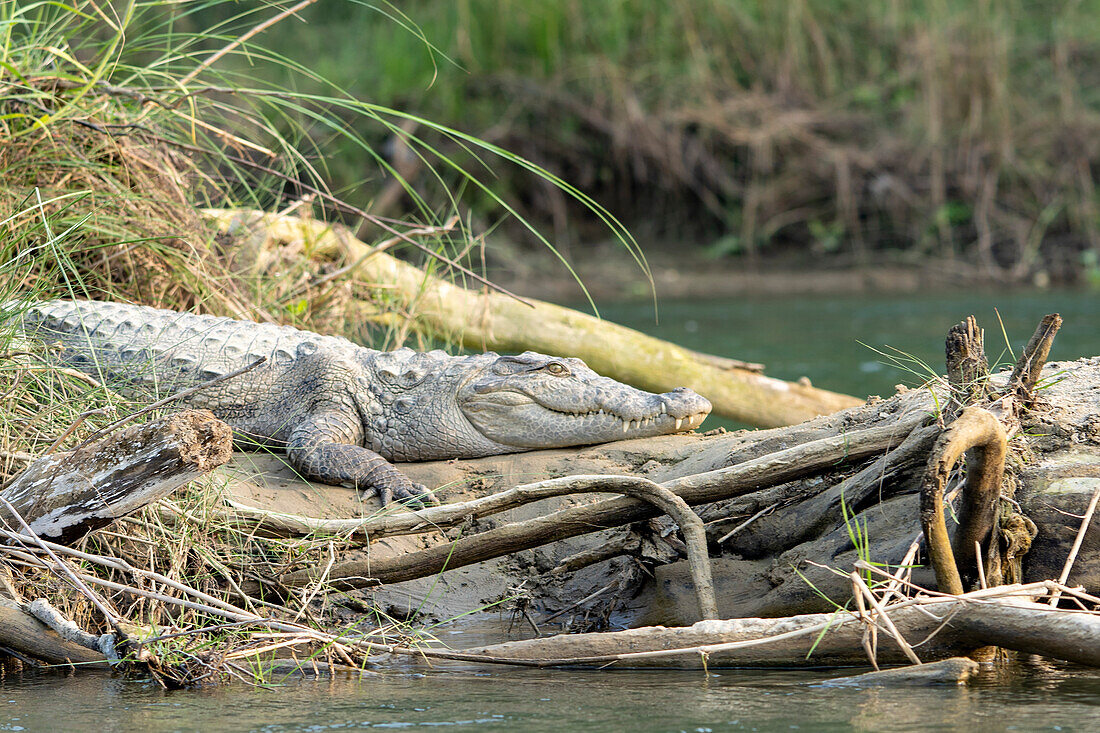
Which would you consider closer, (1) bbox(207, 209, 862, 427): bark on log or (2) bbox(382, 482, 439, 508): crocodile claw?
(2) bbox(382, 482, 439, 508): crocodile claw

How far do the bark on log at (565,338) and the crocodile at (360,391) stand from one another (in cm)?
122

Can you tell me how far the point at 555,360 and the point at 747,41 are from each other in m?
10.0

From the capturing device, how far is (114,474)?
8.52 feet

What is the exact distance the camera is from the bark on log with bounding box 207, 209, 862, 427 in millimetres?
5938

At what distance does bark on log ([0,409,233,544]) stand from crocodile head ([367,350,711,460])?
1883 millimetres

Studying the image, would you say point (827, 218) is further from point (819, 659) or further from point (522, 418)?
point (819, 659)

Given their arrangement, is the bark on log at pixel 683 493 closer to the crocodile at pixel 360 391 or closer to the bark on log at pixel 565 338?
the crocodile at pixel 360 391

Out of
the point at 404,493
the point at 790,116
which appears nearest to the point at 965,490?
the point at 404,493

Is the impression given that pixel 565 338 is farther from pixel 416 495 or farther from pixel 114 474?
pixel 114 474

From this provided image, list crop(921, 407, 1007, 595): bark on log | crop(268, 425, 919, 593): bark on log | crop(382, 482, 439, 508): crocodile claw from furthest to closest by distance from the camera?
crop(382, 482, 439, 508): crocodile claw
crop(268, 425, 919, 593): bark on log
crop(921, 407, 1007, 595): bark on log

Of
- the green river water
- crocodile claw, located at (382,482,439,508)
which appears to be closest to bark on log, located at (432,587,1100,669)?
the green river water

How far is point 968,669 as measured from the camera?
2510mm

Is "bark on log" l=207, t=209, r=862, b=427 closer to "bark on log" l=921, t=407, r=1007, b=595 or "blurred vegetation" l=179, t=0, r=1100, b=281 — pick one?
"bark on log" l=921, t=407, r=1007, b=595

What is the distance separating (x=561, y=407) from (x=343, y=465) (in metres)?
0.85
